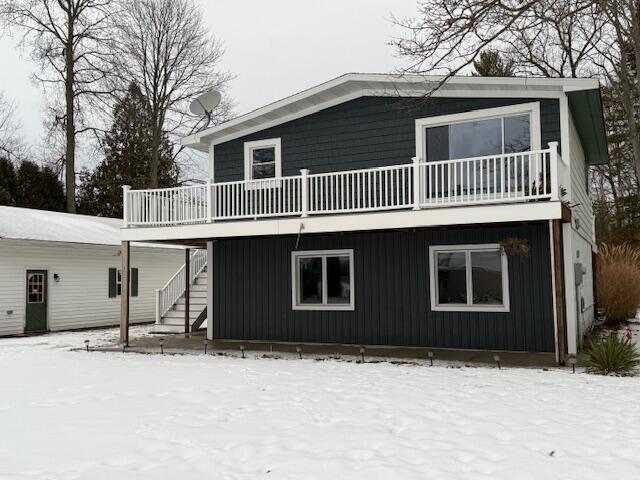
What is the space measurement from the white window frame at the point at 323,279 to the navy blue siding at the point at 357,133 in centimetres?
188

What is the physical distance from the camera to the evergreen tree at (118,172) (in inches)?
1328

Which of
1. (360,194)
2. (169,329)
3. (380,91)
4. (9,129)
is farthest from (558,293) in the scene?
(9,129)

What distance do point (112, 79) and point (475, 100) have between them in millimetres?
21076

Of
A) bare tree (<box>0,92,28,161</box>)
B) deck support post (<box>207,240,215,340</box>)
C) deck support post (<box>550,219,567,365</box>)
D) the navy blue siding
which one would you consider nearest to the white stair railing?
deck support post (<box>207,240,215,340</box>)

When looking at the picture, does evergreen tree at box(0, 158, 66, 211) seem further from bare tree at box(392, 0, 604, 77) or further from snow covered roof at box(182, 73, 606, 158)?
bare tree at box(392, 0, 604, 77)

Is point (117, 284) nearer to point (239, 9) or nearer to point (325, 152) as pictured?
point (325, 152)

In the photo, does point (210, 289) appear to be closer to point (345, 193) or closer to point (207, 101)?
point (345, 193)

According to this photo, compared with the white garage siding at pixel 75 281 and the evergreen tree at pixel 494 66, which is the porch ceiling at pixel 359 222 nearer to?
the white garage siding at pixel 75 281

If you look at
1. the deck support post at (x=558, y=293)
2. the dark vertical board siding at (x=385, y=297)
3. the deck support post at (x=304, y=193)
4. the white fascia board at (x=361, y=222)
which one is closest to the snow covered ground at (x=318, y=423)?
the deck support post at (x=558, y=293)

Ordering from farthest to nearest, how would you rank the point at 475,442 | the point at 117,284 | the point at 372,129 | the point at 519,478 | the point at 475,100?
the point at 117,284
the point at 372,129
the point at 475,100
the point at 475,442
the point at 519,478

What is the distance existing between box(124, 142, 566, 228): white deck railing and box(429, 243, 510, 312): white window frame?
1.01 m

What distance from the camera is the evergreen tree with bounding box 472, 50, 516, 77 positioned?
27.5m

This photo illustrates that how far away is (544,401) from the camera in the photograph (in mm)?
7262

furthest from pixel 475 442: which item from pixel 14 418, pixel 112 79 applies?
pixel 112 79
